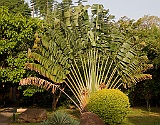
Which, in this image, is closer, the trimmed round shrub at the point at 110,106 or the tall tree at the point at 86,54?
the trimmed round shrub at the point at 110,106

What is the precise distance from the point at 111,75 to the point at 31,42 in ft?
16.8

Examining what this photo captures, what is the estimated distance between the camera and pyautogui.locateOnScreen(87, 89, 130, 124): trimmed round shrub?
39.0 feet

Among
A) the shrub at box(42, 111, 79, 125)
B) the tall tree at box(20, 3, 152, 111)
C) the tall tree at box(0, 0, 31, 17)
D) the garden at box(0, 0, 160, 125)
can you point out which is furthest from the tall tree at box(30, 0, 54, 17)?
the shrub at box(42, 111, 79, 125)

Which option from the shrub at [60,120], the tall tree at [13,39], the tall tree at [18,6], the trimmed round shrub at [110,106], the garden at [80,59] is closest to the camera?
the shrub at [60,120]

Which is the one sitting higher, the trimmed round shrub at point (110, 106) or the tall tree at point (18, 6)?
the tall tree at point (18, 6)

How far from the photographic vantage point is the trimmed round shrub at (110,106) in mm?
11875

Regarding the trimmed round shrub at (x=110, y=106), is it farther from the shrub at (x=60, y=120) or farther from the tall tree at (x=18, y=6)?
the tall tree at (x=18, y=6)

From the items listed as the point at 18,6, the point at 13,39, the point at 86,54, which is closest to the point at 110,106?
the point at 86,54

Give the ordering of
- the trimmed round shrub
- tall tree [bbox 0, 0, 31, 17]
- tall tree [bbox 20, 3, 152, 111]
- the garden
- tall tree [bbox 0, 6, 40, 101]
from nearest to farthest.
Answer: the trimmed round shrub < the garden < tall tree [bbox 20, 3, 152, 111] < tall tree [bbox 0, 6, 40, 101] < tall tree [bbox 0, 0, 31, 17]

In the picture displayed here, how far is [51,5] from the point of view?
1227 inches

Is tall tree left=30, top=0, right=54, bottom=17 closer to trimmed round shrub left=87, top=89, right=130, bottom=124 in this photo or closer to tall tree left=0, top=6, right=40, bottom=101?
tall tree left=0, top=6, right=40, bottom=101

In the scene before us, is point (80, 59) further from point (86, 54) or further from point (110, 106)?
point (110, 106)

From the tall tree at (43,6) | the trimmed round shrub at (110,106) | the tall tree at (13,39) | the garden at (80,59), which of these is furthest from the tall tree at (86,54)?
the tall tree at (43,6)

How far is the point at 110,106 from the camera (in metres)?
11.9
